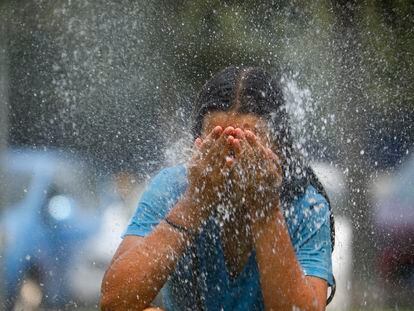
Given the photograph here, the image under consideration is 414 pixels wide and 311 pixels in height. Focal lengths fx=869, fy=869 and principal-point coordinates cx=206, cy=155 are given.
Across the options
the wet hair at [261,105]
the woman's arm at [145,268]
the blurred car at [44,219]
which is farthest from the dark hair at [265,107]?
the blurred car at [44,219]

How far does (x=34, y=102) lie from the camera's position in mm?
6777

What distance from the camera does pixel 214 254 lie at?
273cm

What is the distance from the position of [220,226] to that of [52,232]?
150 inches

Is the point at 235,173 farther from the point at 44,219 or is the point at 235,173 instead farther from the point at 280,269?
the point at 44,219

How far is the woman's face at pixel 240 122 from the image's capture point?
2725mm

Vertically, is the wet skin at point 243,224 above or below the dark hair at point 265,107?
below

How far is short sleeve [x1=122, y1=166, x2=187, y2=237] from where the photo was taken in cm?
272

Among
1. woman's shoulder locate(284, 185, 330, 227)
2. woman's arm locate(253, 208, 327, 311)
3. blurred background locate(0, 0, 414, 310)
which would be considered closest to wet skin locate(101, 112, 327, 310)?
woman's arm locate(253, 208, 327, 311)

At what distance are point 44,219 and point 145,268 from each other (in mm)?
3862

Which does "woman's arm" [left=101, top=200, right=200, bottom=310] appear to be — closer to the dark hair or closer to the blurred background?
the dark hair

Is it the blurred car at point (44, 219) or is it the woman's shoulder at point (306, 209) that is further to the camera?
the blurred car at point (44, 219)

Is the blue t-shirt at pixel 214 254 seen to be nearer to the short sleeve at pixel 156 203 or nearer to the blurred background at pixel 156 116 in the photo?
the short sleeve at pixel 156 203

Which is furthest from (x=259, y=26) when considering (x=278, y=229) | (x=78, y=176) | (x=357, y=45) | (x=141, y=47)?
(x=278, y=229)

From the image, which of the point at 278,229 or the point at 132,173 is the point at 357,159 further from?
the point at 278,229
